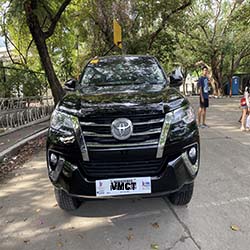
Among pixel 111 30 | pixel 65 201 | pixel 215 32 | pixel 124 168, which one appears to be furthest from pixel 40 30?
pixel 215 32

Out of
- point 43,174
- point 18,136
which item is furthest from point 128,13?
point 43,174

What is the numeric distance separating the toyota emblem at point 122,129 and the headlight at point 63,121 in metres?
0.37

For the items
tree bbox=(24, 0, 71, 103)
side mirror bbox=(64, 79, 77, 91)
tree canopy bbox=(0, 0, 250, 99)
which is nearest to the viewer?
side mirror bbox=(64, 79, 77, 91)

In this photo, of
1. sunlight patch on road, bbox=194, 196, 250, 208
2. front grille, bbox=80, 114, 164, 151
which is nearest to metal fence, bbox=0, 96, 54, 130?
front grille, bbox=80, 114, 164, 151

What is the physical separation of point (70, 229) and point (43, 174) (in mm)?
1909

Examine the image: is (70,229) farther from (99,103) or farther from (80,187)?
(99,103)

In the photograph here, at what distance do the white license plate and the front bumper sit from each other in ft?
0.15

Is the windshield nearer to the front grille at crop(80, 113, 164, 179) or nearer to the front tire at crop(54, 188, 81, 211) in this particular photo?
the front grille at crop(80, 113, 164, 179)

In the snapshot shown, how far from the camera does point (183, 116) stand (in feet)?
9.36

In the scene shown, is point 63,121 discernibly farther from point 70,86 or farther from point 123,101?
point 70,86

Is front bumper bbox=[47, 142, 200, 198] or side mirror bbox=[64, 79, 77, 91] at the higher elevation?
side mirror bbox=[64, 79, 77, 91]

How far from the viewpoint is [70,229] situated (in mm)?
2986

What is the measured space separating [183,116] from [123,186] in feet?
3.00

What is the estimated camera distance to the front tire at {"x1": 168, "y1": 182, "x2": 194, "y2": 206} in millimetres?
3094
